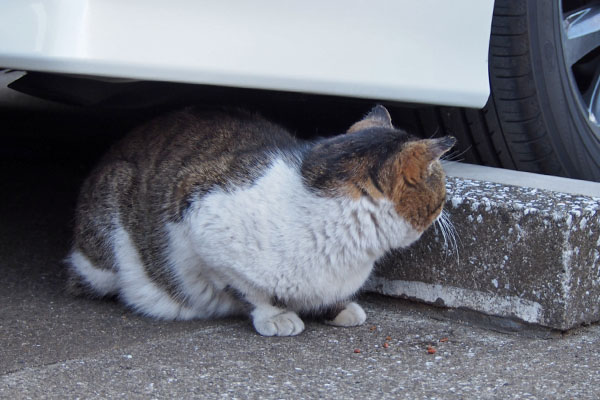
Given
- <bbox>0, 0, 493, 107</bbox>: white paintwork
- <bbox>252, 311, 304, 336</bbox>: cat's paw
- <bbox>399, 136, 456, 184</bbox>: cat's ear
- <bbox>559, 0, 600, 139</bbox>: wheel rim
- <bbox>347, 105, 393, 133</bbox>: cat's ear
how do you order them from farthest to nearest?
1. <bbox>559, 0, 600, 139</bbox>: wheel rim
2. <bbox>347, 105, 393, 133</bbox>: cat's ear
3. <bbox>252, 311, 304, 336</bbox>: cat's paw
4. <bbox>399, 136, 456, 184</bbox>: cat's ear
5. <bbox>0, 0, 493, 107</bbox>: white paintwork

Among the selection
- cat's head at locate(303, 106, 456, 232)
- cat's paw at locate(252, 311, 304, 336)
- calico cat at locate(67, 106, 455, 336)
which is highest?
cat's head at locate(303, 106, 456, 232)

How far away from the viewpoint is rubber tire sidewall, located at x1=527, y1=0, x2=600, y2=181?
2.41 m

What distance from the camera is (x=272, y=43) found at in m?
1.94

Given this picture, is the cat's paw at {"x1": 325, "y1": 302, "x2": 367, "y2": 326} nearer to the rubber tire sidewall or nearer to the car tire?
the car tire

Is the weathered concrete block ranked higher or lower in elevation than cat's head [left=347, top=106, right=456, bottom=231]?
lower

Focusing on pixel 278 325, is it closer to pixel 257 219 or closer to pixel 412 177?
pixel 257 219

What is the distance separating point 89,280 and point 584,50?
6.23ft

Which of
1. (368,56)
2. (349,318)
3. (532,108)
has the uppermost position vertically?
(368,56)

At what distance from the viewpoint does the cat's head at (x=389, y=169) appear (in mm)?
1922

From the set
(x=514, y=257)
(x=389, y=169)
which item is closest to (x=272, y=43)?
(x=389, y=169)

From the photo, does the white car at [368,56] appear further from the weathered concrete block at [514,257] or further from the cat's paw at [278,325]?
the cat's paw at [278,325]

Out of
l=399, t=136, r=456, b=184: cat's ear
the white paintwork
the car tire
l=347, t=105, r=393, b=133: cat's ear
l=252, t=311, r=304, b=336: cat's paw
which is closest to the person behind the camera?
the white paintwork

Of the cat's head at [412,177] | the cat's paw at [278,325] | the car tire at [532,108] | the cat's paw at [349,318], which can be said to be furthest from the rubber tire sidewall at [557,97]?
the cat's paw at [278,325]

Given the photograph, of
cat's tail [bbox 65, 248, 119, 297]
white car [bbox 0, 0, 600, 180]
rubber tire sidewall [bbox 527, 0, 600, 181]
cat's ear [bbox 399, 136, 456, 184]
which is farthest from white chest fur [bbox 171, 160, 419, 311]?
rubber tire sidewall [bbox 527, 0, 600, 181]
